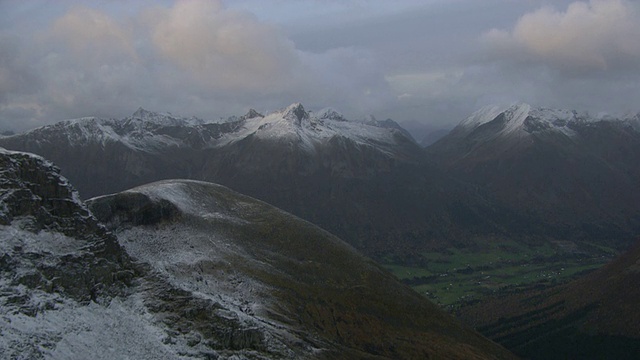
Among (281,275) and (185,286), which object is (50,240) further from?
(281,275)

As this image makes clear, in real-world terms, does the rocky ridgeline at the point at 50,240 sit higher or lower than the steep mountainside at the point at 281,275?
higher

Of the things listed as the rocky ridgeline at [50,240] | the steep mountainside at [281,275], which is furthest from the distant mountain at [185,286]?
the steep mountainside at [281,275]

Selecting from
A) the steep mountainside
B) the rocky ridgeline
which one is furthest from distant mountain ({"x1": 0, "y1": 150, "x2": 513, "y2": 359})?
the steep mountainside

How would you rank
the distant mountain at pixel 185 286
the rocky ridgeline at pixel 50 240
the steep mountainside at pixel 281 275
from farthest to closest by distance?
the steep mountainside at pixel 281 275
the rocky ridgeline at pixel 50 240
the distant mountain at pixel 185 286

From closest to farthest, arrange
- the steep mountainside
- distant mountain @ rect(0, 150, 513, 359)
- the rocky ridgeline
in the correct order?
distant mountain @ rect(0, 150, 513, 359) < the rocky ridgeline < the steep mountainside

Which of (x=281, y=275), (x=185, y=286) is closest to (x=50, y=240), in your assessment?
(x=185, y=286)

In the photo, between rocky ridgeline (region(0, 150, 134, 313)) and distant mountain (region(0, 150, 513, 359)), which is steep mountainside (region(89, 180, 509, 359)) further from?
rocky ridgeline (region(0, 150, 134, 313))

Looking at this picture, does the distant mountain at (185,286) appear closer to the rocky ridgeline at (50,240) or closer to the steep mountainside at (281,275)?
the rocky ridgeline at (50,240)

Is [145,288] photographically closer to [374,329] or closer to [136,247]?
[136,247]
